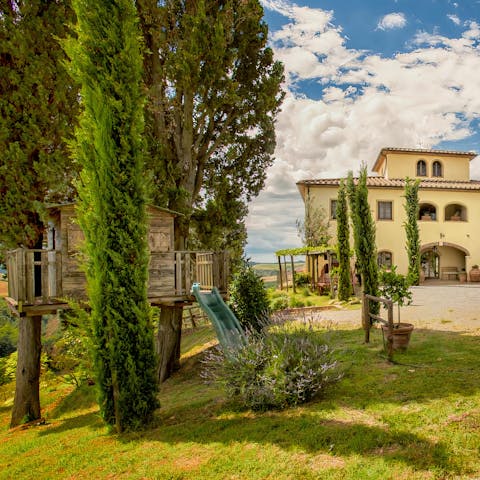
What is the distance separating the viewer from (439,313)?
1238 cm

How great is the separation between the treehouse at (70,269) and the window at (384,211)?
18.0m

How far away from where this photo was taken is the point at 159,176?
34.9 feet

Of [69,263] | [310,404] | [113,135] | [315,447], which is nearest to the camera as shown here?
[315,447]

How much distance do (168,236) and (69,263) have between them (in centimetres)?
281

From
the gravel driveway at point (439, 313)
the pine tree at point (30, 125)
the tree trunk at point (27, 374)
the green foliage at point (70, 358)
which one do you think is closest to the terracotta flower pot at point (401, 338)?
the gravel driveway at point (439, 313)

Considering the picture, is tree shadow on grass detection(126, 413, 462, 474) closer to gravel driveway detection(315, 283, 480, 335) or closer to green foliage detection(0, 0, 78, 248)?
gravel driveway detection(315, 283, 480, 335)

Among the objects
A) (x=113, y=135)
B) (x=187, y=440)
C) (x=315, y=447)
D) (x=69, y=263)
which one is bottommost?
(x=187, y=440)

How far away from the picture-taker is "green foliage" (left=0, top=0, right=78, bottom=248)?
917cm

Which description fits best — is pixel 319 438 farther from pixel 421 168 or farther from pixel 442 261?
pixel 421 168

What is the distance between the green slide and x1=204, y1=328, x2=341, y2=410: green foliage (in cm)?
321

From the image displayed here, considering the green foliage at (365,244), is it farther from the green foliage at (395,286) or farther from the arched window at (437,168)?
the arched window at (437,168)

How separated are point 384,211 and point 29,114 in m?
22.6

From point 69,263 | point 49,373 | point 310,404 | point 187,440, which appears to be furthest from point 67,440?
point 49,373

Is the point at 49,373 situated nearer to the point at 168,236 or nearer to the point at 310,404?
the point at 168,236
